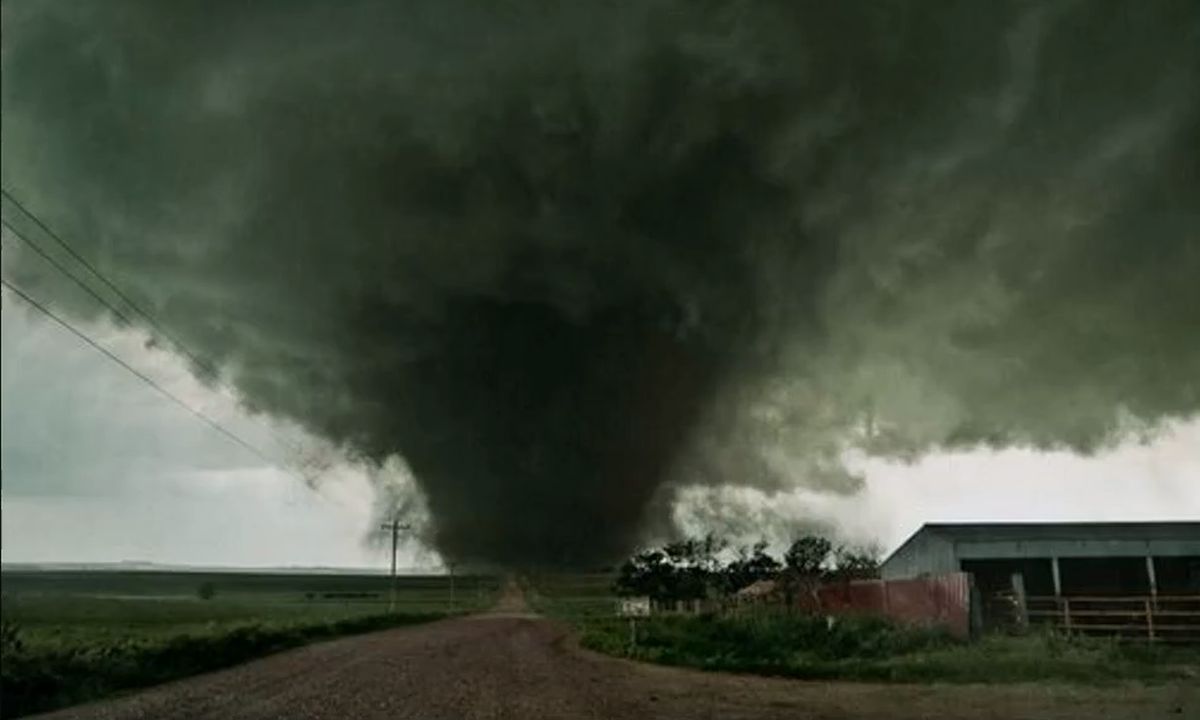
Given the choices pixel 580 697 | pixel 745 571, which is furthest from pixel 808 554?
pixel 580 697

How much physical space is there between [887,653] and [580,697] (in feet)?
36.3

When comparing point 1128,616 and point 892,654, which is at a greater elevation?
point 1128,616

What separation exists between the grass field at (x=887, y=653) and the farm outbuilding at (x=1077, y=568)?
7.61 ft

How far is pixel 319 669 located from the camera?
30.9 meters

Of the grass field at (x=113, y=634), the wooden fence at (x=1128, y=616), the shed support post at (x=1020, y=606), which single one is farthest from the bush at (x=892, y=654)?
the grass field at (x=113, y=634)

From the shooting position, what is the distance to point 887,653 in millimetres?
28141

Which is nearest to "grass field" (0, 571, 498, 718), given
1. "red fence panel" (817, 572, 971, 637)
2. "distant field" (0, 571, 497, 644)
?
"distant field" (0, 571, 497, 644)

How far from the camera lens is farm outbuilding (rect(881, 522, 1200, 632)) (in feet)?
96.1

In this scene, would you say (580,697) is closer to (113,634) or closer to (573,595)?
(113,634)

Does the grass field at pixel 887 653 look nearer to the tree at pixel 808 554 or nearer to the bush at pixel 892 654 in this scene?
the bush at pixel 892 654

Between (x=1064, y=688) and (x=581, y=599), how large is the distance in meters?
84.2

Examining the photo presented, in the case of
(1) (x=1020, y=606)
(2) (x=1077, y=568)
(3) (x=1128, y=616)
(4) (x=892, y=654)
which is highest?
(2) (x=1077, y=568)

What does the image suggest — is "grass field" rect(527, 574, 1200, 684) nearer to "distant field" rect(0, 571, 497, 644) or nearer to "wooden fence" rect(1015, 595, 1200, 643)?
"wooden fence" rect(1015, 595, 1200, 643)

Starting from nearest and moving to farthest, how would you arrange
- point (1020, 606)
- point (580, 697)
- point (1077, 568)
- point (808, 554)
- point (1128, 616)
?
point (580, 697), point (1128, 616), point (1020, 606), point (1077, 568), point (808, 554)
